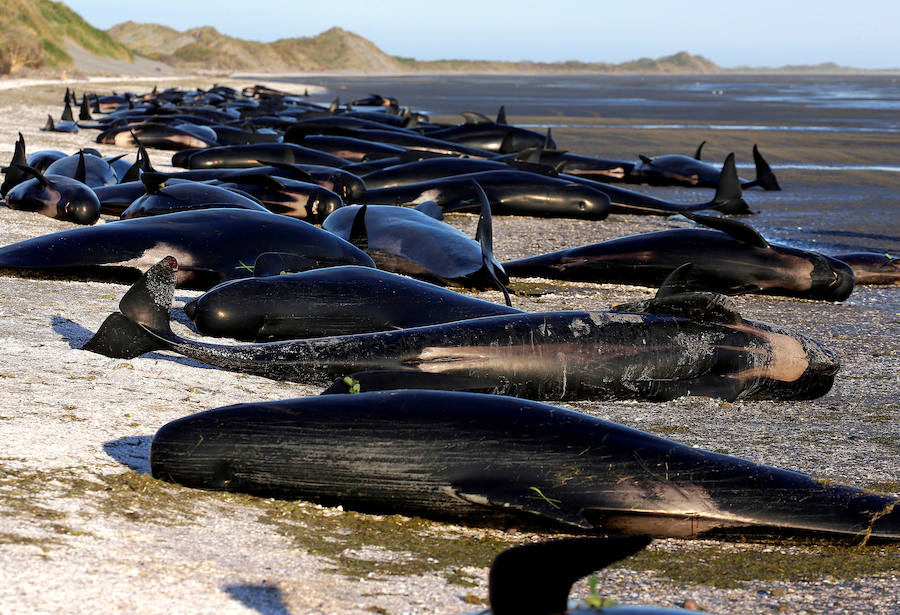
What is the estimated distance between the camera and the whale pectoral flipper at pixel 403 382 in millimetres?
3525

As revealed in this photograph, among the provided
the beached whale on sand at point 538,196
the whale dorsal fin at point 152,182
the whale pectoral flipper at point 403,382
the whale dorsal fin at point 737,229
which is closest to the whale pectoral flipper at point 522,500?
the whale pectoral flipper at point 403,382

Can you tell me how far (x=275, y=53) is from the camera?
5960 inches

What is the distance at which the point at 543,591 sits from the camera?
64.5 inches

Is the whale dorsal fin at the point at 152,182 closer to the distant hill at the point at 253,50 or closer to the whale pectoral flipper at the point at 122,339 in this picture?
the whale pectoral flipper at the point at 122,339

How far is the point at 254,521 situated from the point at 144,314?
5.07 ft

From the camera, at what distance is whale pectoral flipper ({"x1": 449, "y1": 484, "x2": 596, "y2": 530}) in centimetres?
301

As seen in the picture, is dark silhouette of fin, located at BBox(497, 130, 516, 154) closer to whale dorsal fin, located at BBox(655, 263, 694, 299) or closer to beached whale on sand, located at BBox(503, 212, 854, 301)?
beached whale on sand, located at BBox(503, 212, 854, 301)

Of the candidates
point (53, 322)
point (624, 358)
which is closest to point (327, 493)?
point (624, 358)

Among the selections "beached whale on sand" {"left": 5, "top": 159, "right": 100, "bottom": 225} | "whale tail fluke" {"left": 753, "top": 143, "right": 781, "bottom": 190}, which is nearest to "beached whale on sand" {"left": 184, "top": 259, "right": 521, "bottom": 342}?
"beached whale on sand" {"left": 5, "top": 159, "right": 100, "bottom": 225}

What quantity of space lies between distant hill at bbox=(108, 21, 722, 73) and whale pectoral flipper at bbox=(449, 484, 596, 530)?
415 ft

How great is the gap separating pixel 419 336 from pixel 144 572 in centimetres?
206

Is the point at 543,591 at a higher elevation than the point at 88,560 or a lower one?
higher

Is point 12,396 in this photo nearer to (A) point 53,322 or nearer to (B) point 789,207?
(A) point 53,322

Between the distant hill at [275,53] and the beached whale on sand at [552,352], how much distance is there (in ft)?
410
